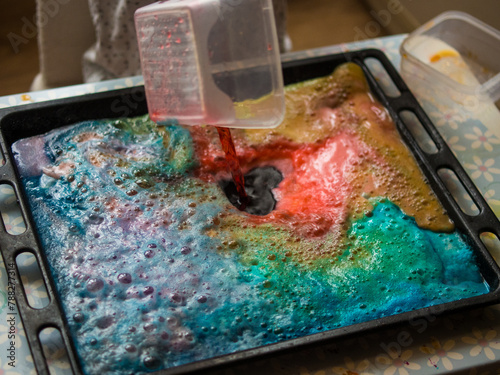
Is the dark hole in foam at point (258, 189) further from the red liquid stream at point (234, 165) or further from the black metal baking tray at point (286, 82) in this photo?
the black metal baking tray at point (286, 82)

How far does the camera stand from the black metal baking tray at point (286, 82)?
788mm

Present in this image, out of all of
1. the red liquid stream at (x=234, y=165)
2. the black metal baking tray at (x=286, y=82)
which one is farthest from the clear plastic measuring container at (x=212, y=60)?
the black metal baking tray at (x=286, y=82)

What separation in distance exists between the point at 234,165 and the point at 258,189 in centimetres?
8

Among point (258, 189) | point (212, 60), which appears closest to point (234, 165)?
point (258, 189)

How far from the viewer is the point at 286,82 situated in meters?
1.27

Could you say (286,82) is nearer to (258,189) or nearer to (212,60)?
(258,189)

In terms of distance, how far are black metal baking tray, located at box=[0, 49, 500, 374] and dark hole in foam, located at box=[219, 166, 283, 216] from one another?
0.25 meters

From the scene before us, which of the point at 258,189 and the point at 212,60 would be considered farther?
the point at 258,189

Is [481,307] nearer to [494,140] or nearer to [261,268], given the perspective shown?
[261,268]

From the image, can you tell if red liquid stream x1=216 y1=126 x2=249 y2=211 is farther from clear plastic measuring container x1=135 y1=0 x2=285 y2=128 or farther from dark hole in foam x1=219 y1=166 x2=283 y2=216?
clear plastic measuring container x1=135 y1=0 x2=285 y2=128

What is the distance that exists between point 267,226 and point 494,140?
0.59 meters

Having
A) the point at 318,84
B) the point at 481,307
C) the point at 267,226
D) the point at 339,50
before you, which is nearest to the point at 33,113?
the point at 267,226

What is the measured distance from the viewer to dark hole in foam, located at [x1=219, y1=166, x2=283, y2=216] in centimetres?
109

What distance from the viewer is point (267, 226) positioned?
101cm
